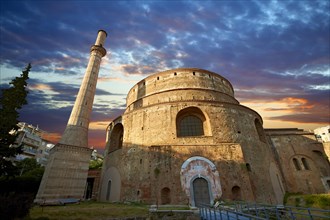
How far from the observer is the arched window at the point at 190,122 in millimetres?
15961

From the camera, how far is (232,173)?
13070mm

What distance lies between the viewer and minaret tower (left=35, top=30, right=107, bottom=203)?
44.8 feet

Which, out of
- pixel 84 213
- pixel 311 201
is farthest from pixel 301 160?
pixel 84 213

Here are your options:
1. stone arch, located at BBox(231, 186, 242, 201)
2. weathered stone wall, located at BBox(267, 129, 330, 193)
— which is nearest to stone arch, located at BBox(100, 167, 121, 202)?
stone arch, located at BBox(231, 186, 242, 201)

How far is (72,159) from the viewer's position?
49.9 ft

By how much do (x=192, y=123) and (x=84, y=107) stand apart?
1151cm

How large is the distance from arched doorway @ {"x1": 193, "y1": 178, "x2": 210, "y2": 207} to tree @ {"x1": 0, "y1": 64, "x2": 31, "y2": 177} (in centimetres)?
1229

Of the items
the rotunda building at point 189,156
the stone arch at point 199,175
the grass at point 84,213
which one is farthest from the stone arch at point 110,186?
the stone arch at point 199,175

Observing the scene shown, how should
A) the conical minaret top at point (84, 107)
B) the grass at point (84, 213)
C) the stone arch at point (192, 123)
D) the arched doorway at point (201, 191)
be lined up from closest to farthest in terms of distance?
1. the grass at point (84, 213)
2. the arched doorway at point (201, 191)
3. the stone arch at point (192, 123)
4. the conical minaret top at point (84, 107)

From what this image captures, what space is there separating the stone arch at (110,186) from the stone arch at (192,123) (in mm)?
7024

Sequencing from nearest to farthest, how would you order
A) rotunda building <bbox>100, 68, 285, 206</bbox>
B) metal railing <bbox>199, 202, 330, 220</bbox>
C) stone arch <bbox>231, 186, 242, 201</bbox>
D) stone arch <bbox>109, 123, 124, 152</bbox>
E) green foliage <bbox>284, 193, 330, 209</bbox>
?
metal railing <bbox>199, 202, 330, 220</bbox>, stone arch <bbox>231, 186, 242, 201</bbox>, green foliage <bbox>284, 193, 330, 209</bbox>, rotunda building <bbox>100, 68, 285, 206</bbox>, stone arch <bbox>109, 123, 124, 152</bbox>

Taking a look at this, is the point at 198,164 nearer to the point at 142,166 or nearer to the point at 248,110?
the point at 142,166

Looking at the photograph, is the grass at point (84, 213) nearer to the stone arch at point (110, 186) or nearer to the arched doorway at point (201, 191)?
the arched doorway at point (201, 191)

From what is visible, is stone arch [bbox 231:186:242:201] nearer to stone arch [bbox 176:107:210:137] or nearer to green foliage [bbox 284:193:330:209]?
stone arch [bbox 176:107:210:137]
